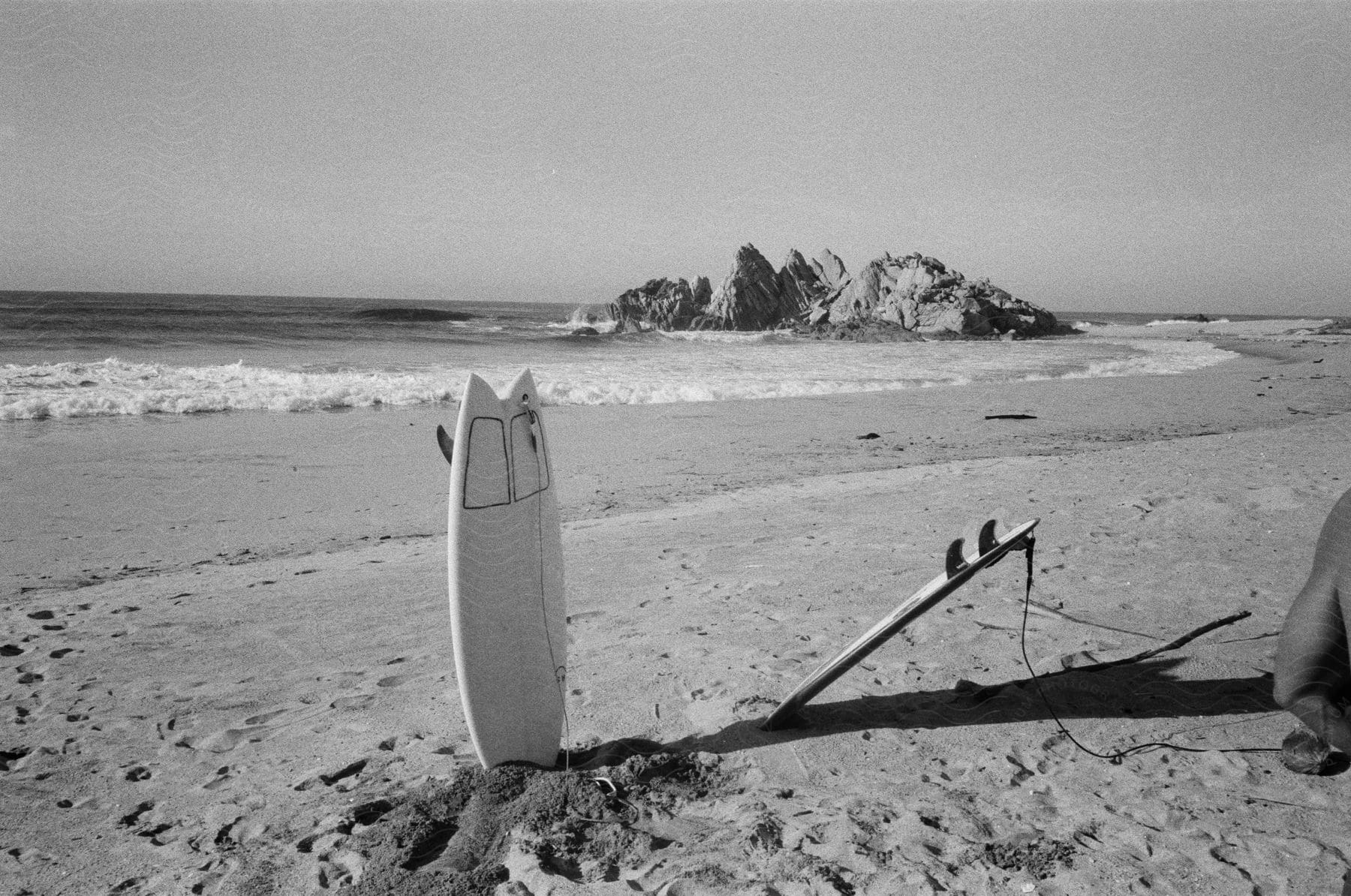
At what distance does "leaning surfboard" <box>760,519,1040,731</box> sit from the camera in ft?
8.00

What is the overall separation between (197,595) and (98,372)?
11.3 m

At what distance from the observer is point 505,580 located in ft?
9.05

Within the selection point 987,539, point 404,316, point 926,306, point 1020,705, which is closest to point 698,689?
point 1020,705

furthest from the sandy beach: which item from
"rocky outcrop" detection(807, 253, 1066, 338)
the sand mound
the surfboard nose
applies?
"rocky outcrop" detection(807, 253, 1066, 338)

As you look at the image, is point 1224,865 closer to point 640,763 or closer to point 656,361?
point 640,763

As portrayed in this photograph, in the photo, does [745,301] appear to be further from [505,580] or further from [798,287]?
[505,580]

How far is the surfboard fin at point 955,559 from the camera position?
2.45 meters

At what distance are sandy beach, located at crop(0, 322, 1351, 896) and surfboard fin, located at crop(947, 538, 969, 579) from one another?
29.0 inches

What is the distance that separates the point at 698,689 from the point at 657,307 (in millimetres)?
38037

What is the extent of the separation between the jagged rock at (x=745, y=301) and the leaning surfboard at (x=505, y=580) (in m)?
35.7

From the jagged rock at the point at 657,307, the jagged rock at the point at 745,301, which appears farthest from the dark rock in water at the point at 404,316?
the jagged rock at the point at 745,301

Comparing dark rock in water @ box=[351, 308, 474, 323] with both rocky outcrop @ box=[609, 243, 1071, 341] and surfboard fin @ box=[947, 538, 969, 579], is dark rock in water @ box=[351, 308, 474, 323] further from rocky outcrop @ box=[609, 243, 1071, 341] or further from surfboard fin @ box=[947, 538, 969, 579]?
surfboard fin @ box=[947, 538, 969, 579]

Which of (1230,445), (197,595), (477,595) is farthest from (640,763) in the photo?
(1230,445)

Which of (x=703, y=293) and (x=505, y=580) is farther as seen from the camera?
(x=703, y=293)
